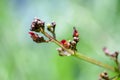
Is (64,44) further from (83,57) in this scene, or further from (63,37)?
(63,37)

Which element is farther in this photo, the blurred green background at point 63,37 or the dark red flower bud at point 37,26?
the blurred green background at point 63,37

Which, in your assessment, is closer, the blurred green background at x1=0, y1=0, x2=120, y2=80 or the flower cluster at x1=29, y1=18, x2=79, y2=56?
the flower cluster at x1=29, y1=18, x2=79, y2=56

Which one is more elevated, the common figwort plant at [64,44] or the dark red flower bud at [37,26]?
the dark red flower bud at [37,26]

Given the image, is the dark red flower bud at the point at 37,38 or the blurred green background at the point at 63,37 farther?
the blurred green background at the point at 63,37

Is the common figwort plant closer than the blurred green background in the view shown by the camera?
Yes

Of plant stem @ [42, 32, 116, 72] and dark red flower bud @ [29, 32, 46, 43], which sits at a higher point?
dark red flower bud @ [29, 32, 46, 43]

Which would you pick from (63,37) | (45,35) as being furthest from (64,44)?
(63,37)

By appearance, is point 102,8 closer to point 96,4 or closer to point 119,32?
point 96,4

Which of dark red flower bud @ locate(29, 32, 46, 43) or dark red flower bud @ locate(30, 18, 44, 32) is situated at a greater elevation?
dark red flower bud @ locate(30, 18, 44, 32)

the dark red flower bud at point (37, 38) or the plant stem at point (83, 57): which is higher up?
the dark red flower bud at point (37, 38)

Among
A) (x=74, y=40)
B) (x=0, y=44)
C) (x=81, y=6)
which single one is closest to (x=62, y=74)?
(x=0, y=44)

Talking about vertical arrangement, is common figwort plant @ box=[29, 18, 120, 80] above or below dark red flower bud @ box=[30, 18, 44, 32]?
below
